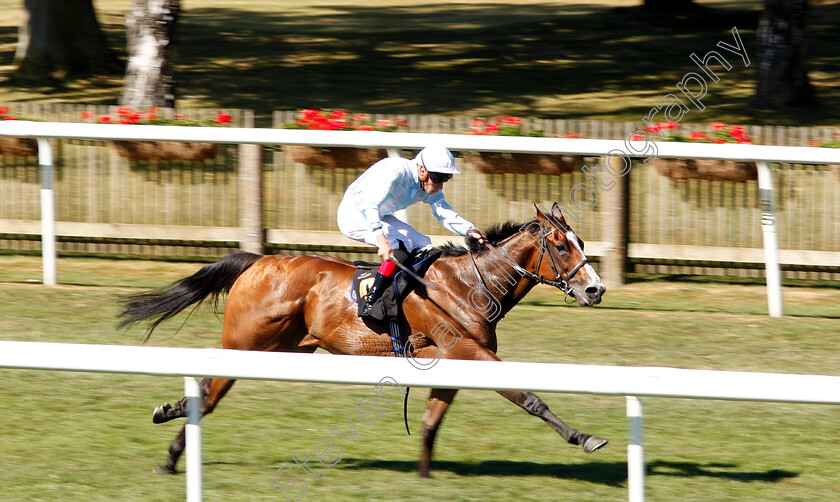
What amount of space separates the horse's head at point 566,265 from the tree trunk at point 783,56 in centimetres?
1129

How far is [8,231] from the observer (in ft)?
31.8

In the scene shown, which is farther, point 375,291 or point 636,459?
point 375,291

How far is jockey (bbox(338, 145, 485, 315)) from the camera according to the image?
557cm

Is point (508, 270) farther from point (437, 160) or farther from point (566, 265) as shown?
point (437, 160)

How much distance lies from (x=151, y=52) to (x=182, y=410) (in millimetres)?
9065

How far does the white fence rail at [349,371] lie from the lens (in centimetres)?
365

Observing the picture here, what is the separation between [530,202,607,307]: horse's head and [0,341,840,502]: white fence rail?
1.84 m

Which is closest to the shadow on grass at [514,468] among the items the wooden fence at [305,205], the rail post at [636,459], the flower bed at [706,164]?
the rail post at [636,459]

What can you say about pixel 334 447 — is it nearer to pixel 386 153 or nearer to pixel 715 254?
pixel 386 153

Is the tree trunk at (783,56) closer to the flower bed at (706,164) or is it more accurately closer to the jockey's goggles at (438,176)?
the flower bed at (706,164)

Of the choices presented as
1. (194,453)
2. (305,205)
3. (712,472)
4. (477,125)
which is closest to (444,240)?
(477,125)

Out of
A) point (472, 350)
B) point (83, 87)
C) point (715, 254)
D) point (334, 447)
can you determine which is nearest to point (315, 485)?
point (334, 447)

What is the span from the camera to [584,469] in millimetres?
5430

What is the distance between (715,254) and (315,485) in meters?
5.25
